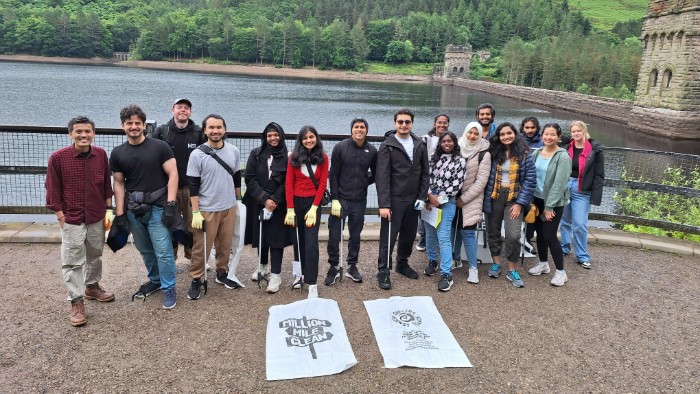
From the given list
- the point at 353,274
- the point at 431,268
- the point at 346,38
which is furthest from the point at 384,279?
the point at 346,38

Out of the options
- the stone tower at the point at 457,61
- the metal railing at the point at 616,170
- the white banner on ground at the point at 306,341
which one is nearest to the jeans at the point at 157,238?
the white banner on ground at the point at 306,341

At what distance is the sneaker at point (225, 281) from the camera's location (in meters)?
5.29

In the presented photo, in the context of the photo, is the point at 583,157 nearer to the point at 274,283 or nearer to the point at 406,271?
the point at 406,271

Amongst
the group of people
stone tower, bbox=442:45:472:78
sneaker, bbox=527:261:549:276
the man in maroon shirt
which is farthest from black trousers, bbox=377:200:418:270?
stone tower, bbox=442:45:472:78

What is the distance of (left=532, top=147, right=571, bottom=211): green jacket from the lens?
559 centimetres

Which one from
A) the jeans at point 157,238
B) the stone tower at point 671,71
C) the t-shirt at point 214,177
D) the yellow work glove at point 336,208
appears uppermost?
the stone tower at point 671,71

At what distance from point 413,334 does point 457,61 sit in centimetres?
11018

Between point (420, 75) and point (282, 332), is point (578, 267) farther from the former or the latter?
point (420, 75)

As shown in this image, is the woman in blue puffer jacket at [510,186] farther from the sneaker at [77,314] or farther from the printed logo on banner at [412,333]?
the sneaker at [77,314]

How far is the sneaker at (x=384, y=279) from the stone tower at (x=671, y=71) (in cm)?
3784

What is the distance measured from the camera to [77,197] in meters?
4.42

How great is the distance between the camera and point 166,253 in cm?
482

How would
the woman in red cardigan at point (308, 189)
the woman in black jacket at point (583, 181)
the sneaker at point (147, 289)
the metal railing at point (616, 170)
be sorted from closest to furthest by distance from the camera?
the sneaker at point (147, 289), the woman in red cardigan at point (308, 189), the woman in black jacket at point (583, 181), the metal railing at point (616, 170)

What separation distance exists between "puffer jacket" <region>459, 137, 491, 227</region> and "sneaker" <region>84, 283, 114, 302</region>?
384 cm
